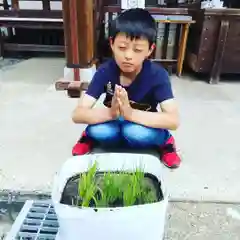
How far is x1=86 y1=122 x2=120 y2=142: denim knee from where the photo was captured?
1353 mm

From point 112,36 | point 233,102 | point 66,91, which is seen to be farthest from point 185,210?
point 66,91

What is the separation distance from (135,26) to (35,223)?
77cm

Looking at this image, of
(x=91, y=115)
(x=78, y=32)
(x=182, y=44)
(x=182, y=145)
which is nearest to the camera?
(x=91, y=115)

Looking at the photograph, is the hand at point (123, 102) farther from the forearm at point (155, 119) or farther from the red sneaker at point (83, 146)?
the red sneaker at point (83, 146)

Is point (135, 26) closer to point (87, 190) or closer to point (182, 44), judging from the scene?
Result: point (87, 190)

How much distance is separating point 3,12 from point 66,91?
5.43 ft

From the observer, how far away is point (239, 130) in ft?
5.92

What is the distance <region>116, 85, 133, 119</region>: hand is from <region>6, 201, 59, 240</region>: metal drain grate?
1.45ft

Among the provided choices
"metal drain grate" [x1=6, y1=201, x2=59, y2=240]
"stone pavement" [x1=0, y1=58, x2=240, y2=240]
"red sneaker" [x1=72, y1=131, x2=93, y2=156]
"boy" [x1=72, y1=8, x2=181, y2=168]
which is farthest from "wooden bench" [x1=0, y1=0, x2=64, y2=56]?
"metal drain grate" [x1=6, y1=201, x2=59, y2=240]

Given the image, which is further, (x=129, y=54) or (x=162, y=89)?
(x=162, y=89)

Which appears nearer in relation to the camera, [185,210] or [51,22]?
[185,210]

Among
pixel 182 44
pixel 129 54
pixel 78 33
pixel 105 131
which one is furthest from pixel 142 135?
pixel 182 44

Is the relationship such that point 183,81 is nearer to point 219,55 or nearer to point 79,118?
point 219,55

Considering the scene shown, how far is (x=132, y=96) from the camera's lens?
4.22 ft
